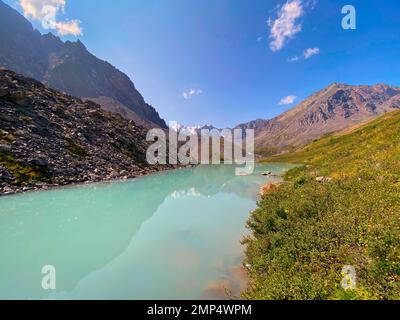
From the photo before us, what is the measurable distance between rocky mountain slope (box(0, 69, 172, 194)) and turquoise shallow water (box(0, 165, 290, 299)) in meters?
16.1

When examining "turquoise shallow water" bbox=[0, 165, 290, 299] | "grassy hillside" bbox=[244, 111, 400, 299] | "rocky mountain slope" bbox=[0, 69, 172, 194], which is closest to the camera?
"grassy hillside" bbox=[244, 111, 400, 299]

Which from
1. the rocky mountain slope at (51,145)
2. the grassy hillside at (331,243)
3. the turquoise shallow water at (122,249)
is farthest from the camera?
the rocky mountain slope at (51,145)

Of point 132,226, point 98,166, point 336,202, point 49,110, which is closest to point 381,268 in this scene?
point 336,202

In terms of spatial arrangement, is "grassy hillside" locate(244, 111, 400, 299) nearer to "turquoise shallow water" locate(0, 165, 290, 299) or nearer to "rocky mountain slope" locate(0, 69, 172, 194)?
"turquoise shallow water" locate(0, 165, 290, 299)

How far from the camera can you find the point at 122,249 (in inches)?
691

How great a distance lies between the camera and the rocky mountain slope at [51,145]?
47269mm

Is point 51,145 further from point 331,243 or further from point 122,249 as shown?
point 331,243

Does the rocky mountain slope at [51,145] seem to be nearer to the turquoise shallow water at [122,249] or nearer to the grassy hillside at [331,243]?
the turquoise shallow water at [122,249]

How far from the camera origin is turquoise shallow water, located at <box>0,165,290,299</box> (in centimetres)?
1234

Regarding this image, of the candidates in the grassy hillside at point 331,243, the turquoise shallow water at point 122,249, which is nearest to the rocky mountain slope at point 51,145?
the turquoise shallow water at point 122,249

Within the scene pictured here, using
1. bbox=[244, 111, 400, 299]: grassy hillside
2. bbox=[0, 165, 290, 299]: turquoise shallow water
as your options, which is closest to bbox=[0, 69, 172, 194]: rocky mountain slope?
bbox=[0, 165, 290, 299]: turquoise shallow water

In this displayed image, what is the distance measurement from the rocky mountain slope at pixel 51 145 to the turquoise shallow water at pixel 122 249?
1613 cm

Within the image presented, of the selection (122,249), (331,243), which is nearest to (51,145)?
(122,249)
